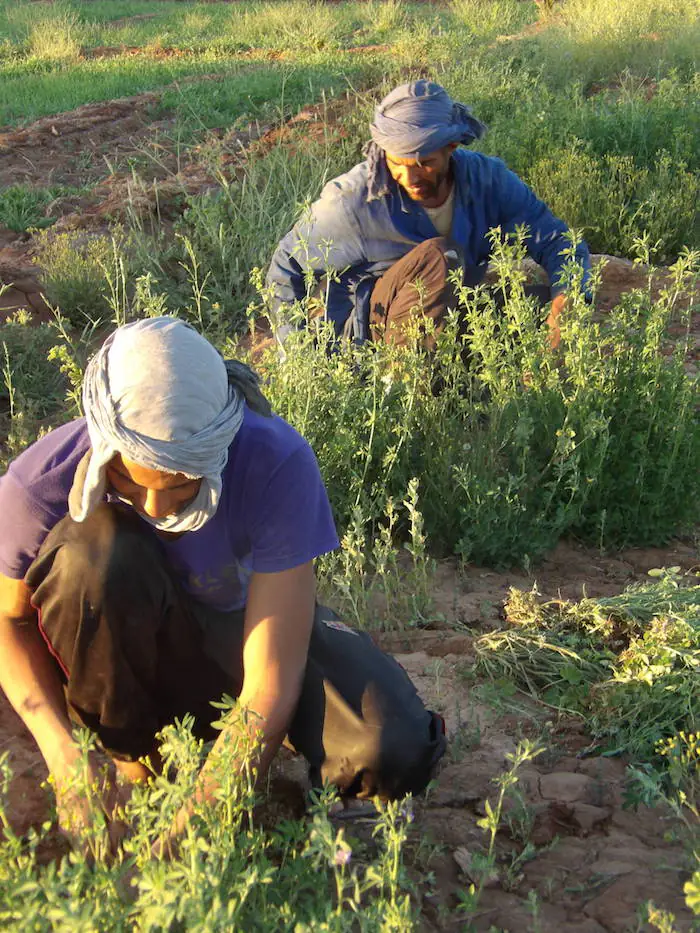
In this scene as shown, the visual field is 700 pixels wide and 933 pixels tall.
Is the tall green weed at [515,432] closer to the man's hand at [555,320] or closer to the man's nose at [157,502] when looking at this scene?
the man's hand at [555,320]

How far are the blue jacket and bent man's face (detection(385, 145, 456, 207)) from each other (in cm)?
4

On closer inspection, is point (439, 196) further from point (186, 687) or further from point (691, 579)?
point (186, 687)

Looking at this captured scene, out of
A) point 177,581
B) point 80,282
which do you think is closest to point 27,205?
point 80,282

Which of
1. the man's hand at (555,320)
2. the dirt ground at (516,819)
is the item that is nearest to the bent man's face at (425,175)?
the man's hand at (555,320)

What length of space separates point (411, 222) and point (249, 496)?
2433 millimetres

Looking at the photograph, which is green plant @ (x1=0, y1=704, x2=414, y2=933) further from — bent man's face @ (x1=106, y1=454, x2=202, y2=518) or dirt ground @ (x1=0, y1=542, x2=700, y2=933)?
bent man's face @ (x1=106, y1=454, x2=202, y2=518)

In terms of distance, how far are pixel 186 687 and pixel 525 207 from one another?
2687mm

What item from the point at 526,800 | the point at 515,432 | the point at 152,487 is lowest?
the point at 526,800

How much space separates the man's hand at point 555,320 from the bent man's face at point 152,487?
6.80 ft

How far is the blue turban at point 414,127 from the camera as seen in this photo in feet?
13.3

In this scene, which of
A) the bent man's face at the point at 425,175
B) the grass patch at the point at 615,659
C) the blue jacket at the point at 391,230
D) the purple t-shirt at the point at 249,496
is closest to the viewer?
the purple t-shirt at the point at 249,496

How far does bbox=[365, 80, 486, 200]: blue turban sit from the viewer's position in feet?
13.3

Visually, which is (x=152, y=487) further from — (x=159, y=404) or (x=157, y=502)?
(x=159, y=404)

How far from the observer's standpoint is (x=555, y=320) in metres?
3.92
